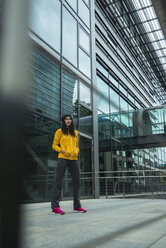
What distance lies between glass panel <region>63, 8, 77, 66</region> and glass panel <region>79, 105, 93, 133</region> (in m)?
1.57

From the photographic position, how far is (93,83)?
30.7ft

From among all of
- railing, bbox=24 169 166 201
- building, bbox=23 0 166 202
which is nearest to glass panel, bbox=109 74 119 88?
building, bbox=23 0 166 202

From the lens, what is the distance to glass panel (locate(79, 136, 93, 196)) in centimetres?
821

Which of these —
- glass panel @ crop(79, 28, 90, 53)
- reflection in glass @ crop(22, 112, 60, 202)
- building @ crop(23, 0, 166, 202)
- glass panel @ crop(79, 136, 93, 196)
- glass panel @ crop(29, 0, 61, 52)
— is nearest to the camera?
reflection in glass @ crop(22, 112, 60, 202)

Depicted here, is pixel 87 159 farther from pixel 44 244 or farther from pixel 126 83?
pixel 126 83

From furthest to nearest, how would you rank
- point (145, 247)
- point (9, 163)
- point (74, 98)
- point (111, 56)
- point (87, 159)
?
point (111, 56) → point (87, 159) → point (74, 98) → point (145, 247) → point (9, 163)

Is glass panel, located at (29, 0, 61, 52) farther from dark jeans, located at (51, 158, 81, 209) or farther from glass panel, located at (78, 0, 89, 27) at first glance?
dark jeans, located at (51, 158, 81, 209)

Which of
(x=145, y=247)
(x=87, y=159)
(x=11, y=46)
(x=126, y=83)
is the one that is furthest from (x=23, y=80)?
(x=126, y=83)

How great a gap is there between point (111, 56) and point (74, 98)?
19.6 ft

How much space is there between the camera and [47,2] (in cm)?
688

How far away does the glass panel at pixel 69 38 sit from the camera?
7829mm

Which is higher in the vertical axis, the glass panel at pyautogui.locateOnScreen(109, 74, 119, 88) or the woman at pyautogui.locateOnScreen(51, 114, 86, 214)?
the glass panel at pyautogui.locateOnScreen(109, 74, 119, 88)

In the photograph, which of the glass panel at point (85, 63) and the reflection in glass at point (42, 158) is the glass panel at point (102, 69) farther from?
the reflection in glass at point (42, 158)

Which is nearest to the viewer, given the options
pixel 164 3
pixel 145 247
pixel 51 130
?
pixel 164 3
